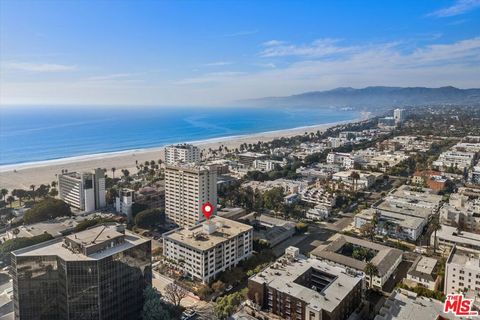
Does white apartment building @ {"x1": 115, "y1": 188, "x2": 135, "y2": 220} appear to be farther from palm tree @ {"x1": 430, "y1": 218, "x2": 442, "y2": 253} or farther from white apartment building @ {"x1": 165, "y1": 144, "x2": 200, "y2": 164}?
palm tree @ {"x1": 430, "y1": 218, "x2": 442, "y2": 253}

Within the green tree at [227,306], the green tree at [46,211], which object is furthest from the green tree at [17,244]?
the green tree at [227,306]

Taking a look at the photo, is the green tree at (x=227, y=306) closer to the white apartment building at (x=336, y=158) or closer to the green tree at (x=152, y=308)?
the green tree at (x=152, y=308)

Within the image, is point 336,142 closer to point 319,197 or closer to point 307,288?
point 319,197

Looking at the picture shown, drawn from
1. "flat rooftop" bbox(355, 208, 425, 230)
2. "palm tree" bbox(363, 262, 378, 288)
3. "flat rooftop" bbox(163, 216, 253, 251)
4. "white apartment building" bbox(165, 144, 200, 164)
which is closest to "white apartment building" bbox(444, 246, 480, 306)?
"palm tree" bbox(363, 262, 378, 288)

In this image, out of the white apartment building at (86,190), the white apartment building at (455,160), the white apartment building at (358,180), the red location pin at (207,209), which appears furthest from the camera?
the white apartment building at (455,160)

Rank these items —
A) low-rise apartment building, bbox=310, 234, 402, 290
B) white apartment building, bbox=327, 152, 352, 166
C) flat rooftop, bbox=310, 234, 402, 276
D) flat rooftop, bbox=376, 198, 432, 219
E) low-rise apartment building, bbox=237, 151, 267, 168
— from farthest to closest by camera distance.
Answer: low-rise apartment building, bbox=237, 151, 267, 168 → white apartment building, bbox=327, 152, 352, 166 → flat rooftop, bbox=376, 198, 432, 219 → flat rooftop, bbox=310, 234, 402, 276 → low-rise apartment building, bbox=310, 234, 402, 290

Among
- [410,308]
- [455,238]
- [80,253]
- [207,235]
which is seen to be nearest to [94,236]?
[80,253]
